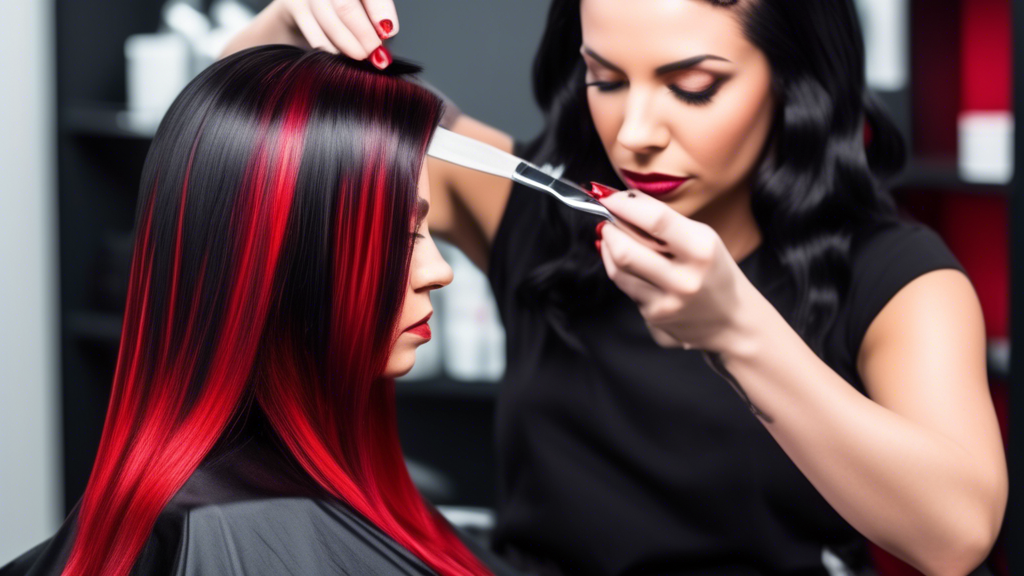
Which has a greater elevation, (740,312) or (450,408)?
(740,312)

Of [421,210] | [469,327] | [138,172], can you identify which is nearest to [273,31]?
[421,210]

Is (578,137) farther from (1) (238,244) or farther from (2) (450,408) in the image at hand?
(2) (450,408)

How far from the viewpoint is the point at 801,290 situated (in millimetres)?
1025

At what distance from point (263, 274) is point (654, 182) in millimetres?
389

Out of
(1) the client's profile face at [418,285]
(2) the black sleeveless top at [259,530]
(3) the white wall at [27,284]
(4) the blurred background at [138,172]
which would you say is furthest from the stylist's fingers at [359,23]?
(3) the white wall at [27,284]

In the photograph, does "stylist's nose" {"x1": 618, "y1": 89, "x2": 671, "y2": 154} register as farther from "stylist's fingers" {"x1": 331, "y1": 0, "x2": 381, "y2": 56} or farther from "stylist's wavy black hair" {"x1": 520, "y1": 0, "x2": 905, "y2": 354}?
"stylist's fingers" {"x1": 331, "y1": 0, "x2": 381, "y2": 56}

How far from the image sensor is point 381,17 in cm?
88

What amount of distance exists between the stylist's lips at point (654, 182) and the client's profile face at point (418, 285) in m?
0.22

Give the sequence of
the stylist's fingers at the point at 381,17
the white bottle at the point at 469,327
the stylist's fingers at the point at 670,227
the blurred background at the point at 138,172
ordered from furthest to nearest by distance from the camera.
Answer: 1. the white bottle at the point at 469,327
2. the blurred background at the point at 138,172
3. the stylist's fingers at the point at 381,17
4. the stylist's fingers at the point at 670,227

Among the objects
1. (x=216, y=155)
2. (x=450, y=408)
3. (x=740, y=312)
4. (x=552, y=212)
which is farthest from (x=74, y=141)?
(x=740, y=312)

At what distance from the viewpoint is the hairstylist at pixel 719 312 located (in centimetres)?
72

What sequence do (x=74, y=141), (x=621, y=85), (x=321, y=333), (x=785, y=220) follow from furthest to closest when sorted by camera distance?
(x=74, y=141)
(x=785, y=220)
(x=621, y=85)
(x=321, y=333)

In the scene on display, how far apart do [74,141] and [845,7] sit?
1.80 metres

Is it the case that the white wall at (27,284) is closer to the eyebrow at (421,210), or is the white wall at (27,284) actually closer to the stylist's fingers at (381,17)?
the stylist's fingers at (381,17)
